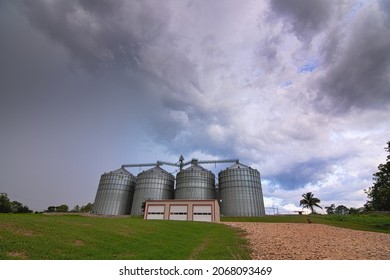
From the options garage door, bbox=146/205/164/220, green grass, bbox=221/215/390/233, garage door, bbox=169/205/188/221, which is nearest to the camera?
green grass, bbox=221/215/390/233

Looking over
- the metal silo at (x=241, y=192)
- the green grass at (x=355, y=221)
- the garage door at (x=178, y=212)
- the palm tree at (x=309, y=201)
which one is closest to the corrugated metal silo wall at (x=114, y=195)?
the metal silo at (x=241, y=192)

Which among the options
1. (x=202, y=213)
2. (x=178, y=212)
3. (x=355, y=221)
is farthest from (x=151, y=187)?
(x=355, y=221)

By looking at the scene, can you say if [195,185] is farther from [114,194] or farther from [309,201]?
[309,201]

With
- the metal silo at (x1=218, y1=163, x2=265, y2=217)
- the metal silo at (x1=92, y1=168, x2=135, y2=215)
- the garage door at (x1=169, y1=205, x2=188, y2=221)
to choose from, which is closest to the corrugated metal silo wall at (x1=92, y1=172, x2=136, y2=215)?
the metal silo at (x1=92, y1=168, x2=135, y2=215)

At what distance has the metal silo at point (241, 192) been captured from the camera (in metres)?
79.6

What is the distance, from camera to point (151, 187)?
294 ft

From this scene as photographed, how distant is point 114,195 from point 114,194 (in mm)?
374

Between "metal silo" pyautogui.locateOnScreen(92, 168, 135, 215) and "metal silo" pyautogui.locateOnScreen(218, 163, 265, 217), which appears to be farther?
"metal silo" pyautogui.locateOnScreen(92, 168, 135, 215)

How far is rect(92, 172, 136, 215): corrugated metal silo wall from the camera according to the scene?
297 ft

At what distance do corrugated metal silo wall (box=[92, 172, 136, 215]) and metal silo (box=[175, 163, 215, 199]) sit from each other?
21.2 m

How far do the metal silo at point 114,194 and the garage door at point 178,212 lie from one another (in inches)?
1592

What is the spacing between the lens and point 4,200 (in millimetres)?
80875

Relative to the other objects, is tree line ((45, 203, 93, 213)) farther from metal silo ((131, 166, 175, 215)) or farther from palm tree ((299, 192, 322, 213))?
palm tree ((299, 192, 322, 213))
